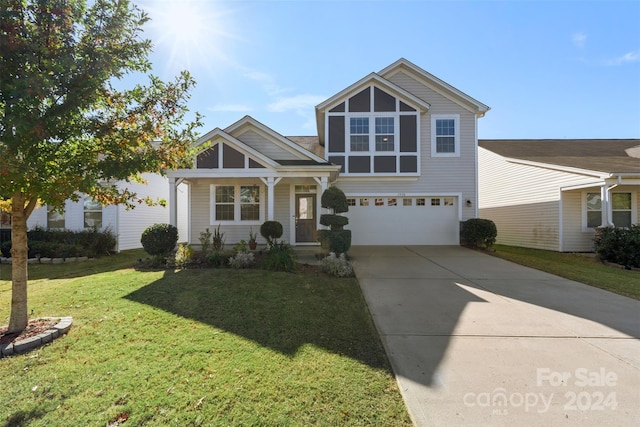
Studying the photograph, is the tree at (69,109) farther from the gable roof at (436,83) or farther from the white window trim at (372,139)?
the gable roof at (436,83)

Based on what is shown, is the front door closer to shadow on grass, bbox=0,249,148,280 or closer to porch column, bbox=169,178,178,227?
porch column, bbox=169,178,178,227

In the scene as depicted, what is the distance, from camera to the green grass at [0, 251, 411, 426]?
101 inches

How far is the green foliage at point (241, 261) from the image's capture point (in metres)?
7.87

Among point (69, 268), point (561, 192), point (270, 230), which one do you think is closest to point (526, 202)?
point (561, 192)

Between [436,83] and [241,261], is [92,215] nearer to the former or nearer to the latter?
[241,261]

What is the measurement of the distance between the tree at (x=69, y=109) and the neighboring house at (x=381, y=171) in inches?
278

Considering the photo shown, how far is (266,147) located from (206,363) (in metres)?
9.63

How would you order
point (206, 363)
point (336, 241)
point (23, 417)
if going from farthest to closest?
point (336, 241)
point (206, 363)
point (23, 417)

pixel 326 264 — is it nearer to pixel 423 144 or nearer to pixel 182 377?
pixel 182 377

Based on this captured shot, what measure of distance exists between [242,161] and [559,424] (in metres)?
9.41

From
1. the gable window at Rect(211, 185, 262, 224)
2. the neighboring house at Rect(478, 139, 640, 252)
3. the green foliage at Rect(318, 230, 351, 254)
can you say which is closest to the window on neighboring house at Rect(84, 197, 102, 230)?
the gable window at Rect(211, 185, 262, 224)

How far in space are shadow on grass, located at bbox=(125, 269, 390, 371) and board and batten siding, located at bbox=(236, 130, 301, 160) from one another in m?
5.65

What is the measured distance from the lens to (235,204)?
41.2 ft

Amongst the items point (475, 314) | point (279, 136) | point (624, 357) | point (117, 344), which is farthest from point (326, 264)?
point (279, 136)
